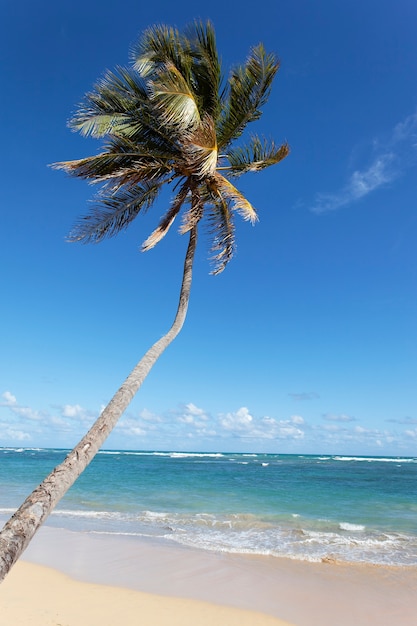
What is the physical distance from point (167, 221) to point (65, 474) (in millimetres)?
5518

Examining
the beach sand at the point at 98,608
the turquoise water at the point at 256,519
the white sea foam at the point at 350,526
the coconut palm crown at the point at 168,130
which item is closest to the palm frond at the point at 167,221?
the coconut palm crown at the point at 168,130

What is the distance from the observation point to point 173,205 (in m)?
8.30

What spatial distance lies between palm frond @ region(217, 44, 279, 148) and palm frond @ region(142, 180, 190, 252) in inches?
46.3

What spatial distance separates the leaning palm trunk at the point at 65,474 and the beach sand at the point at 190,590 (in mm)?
3756

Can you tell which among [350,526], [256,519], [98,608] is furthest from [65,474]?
[350,526]

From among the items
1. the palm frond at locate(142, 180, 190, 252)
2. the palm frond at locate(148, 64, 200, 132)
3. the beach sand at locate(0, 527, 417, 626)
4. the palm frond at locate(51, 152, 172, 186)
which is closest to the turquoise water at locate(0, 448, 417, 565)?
the beach sand at locate(0, 527, 417, 626)

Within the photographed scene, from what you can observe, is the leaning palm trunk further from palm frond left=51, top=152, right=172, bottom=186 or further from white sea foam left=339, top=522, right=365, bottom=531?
white sea foam left=339, top=522, right=365, bottom=531

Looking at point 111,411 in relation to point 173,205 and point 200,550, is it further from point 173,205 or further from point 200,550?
point 200,550

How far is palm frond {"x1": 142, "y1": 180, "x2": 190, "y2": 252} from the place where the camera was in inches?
317

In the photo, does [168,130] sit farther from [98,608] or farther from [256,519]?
[256,519]

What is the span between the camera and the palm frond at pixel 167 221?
805 cm

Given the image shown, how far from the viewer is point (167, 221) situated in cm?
838

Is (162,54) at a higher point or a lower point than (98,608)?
higher

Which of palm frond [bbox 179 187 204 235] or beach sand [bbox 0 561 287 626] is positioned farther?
palm frond [bbox 179 187 204 235]
